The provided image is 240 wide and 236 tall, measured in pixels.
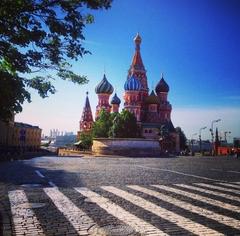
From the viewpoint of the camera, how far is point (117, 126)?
7625cm

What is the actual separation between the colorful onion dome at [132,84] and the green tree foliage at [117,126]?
7.65 m

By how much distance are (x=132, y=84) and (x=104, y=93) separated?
403 inches

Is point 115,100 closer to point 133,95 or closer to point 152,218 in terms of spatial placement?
point 133,95

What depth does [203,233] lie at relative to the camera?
22.3 ft

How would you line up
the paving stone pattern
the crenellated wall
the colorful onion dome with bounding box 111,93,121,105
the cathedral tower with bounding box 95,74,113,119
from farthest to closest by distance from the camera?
the colorful onion dome with bounding box 111,93,121,105 → the cathedral tower with bounding box 95,74,113,119 → the crenellated wall → the paving stone pattern

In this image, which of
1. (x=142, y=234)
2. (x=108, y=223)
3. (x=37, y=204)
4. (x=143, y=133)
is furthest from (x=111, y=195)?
(x=143, y=133)

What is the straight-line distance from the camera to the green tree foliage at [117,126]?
76.5 metres

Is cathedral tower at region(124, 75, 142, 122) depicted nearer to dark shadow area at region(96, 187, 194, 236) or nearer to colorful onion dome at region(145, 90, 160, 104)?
colorful onion dome at region(145, 90, 160, 104)

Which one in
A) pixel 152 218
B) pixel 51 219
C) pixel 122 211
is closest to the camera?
pixel 51 219

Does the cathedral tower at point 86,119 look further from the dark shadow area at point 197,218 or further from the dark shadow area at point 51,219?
the dark shadow area at point 197,218

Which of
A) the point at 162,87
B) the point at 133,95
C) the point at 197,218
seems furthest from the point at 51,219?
the point at 162,87

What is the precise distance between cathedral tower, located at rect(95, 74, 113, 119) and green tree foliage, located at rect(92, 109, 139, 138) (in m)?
10.5

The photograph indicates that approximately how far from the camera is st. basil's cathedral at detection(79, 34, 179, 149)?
85938 mm

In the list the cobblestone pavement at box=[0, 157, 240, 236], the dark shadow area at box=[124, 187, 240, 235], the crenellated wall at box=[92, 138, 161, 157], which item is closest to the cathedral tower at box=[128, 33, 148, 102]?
the crenellated wall at box=[92, 138, 161, 157]
